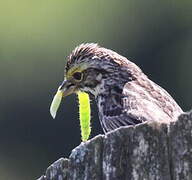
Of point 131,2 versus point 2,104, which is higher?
point 131,2

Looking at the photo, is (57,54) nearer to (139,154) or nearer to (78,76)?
(78,76)

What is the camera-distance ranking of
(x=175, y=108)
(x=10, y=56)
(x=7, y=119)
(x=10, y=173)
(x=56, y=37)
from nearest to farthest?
(x=175, y=108)
(x=10, y=173)
(x=7, y=119)
(x=10, y=56)
(x=56, y=37)

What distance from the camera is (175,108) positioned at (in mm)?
11352

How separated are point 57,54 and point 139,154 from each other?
36.4m

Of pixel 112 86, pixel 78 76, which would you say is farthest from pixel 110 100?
pixel 78 76

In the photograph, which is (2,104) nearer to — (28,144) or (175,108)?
(28,144)

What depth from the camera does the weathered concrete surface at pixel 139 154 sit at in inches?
318

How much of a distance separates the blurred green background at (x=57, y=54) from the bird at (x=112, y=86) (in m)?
17.8

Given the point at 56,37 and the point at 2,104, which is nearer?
the point at 2,104

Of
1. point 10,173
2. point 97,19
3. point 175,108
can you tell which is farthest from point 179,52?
Result: point 175,108

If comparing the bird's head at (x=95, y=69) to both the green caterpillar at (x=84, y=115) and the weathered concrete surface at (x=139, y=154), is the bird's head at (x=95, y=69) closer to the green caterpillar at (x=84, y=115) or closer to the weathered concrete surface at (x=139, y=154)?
the green caterpillar at (x=84, y=115)

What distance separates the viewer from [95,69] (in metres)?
12.4

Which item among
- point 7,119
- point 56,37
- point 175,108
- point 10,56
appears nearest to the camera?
point 175,108

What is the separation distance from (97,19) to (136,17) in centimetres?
178
